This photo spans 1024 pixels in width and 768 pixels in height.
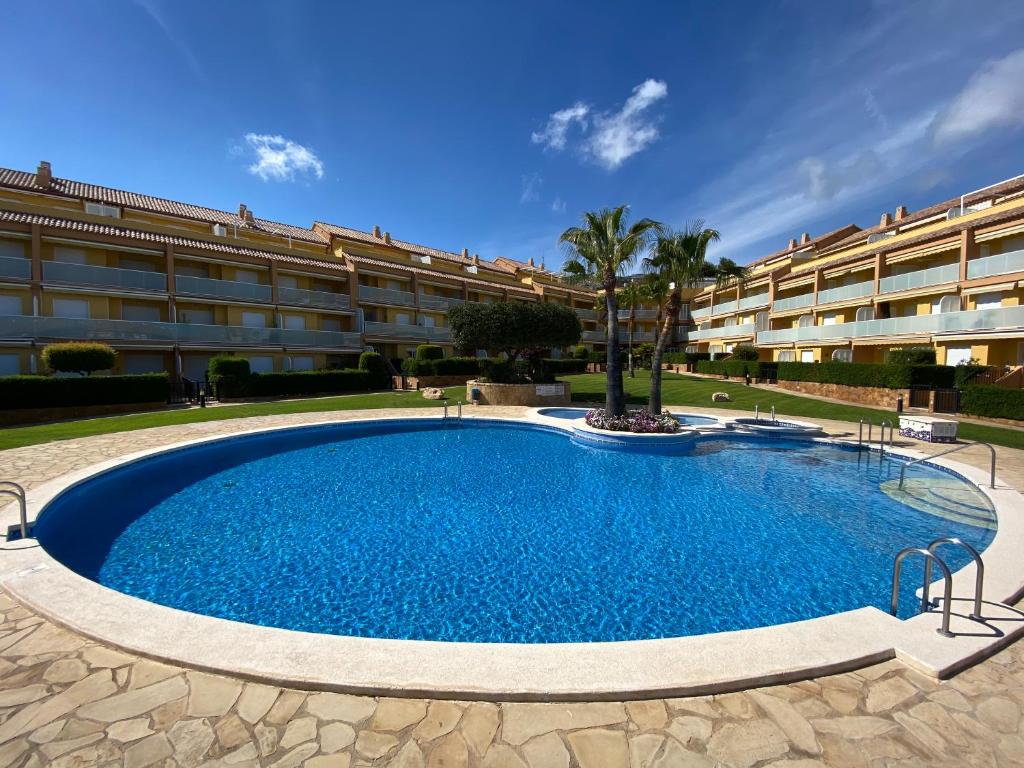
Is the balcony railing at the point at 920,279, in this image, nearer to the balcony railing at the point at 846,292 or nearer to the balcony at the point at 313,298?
the balcony railing at the point at 846,292

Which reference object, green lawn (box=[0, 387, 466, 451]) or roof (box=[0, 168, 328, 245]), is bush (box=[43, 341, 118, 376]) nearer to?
green lawn (box=[0, 387, 466, 451])

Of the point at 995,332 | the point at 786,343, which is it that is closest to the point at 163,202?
the point at 786,343

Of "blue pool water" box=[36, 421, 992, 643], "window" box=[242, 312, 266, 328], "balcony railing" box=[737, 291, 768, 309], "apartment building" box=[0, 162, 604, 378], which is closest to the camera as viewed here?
"blue pool water" box=[36, 421, 992, 643]

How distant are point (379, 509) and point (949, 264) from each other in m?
34.1

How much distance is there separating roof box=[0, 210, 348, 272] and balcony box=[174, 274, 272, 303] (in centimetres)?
215

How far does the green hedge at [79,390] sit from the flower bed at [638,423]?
21.1m

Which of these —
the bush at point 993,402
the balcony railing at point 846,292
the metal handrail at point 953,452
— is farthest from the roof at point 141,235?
the bush at point 993,402

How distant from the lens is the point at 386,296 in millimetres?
36250

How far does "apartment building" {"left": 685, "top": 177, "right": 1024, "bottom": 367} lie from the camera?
71.5 ft

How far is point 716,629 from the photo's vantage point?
4828 millimetres

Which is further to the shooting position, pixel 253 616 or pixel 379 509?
pixel 379 509

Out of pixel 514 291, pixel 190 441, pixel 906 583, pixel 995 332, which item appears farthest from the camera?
pixel 514 291

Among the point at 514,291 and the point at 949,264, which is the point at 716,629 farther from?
the point at 514,291

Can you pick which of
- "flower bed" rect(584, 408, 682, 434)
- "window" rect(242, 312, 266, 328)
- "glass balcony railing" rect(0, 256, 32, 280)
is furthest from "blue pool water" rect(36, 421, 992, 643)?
"window" rect(242, 312, 266, 328)
